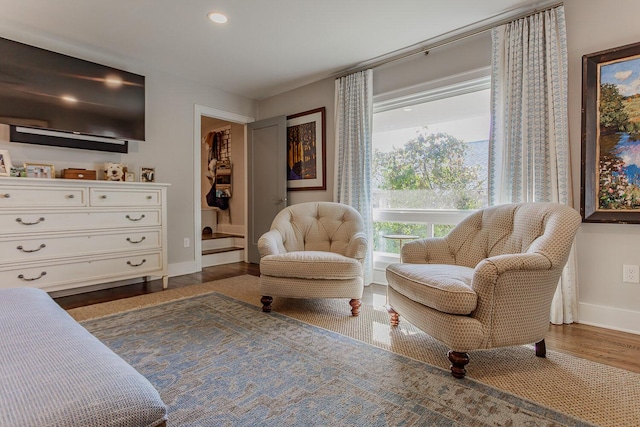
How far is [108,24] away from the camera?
2.80 metres

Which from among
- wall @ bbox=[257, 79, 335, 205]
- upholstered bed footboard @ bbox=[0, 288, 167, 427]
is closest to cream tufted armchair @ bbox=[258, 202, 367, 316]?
wall @ bbox=[257, 79, 335, 205]

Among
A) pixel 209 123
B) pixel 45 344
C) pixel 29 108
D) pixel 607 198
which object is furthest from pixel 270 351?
pixel 209 123

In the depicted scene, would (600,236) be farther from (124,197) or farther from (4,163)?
(4,163)

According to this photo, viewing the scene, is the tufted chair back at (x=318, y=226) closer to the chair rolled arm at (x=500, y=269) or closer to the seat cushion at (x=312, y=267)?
the seat cushion at (x=312, y=267)

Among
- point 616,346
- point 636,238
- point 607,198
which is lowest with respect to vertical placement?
point 616,346

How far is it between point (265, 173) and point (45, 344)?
3.86 metres

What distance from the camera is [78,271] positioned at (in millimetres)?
2871

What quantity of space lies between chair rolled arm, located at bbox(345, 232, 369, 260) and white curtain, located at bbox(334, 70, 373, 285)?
33.9 inches

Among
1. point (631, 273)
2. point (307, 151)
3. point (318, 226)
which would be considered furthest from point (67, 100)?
point (631, 273)

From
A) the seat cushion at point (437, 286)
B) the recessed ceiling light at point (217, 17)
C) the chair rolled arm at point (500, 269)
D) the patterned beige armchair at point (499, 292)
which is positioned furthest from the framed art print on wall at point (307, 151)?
the chair rolled arm at point (500, 269)

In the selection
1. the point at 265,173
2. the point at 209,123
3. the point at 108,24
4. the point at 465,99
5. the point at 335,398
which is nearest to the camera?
the point at 335,398

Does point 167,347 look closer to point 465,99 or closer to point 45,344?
point 45,344

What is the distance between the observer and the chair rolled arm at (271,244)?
2.66 meters

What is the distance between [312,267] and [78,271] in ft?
6.96
